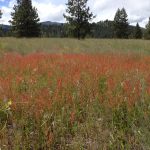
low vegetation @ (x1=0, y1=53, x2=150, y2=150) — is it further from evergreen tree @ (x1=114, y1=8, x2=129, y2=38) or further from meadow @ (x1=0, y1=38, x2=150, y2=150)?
evergreen tree @ (x1=114, y1=8, x2=129, y2=38)

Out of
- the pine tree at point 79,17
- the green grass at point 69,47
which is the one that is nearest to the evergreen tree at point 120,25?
the pine tree at point 79,17

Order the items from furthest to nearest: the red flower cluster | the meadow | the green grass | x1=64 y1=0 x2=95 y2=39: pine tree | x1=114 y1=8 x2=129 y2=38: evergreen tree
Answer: x1=114 y1=8 x2=129 y2=38: evergreen tree → x1=64 y1=0 x2=95 y2=39: pine tree → the green grass → the red flower cluster → the meadow

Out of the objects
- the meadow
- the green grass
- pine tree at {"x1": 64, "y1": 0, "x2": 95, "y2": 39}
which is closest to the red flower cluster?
the meadow

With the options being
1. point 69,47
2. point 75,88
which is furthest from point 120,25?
point 75,88

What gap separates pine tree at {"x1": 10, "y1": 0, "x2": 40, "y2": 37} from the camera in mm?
44438

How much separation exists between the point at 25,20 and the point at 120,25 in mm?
21226

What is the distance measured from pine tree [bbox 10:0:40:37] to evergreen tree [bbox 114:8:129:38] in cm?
1879

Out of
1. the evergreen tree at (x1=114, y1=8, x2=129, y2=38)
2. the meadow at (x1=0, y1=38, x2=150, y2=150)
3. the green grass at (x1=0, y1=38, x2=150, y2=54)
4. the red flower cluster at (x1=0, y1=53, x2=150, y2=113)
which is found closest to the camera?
the meadow at (x1=0, y1=38, x2=150, y2=150)

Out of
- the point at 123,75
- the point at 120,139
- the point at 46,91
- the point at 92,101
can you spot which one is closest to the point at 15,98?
the point at 46,91

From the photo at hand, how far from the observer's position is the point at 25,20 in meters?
44.4

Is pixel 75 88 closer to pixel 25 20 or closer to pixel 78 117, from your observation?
pixel 78 117

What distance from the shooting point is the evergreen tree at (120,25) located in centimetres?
5903

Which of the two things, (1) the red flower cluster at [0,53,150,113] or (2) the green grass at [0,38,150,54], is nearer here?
(1) the red flower cluster at [0,53,150,113]

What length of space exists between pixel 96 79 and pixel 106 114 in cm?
176
